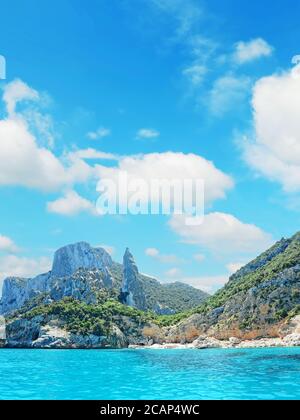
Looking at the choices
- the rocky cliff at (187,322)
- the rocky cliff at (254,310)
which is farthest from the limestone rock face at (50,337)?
the rocky cliff at (254,310)

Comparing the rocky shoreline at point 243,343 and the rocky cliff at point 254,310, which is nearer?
the rocky shoreline at point 243,343

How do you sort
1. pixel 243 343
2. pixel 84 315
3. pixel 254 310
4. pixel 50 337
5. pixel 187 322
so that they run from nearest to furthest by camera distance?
pixel 243 343, pixel 254 310, pixel 50 337, pixel 84 315, pixel 187 322

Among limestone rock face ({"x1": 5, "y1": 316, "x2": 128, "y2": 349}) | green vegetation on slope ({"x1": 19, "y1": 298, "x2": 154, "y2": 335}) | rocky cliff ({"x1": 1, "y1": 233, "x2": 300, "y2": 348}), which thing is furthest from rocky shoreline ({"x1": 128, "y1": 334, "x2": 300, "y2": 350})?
green vegetation on slope ({"x1": 19, "y1": 298, "x2": 154, "y2": 335})

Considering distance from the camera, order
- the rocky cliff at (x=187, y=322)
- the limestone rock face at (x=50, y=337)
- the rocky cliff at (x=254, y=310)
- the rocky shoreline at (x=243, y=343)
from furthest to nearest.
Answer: the limestone rock face at (x=50, y=337) < the rocky cliff at (x=254, y=310) < the rocky cliff at (x=187, y=322) < the rocky shoreline at (x=243, y=343)

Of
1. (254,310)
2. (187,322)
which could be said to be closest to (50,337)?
→ (187,322)

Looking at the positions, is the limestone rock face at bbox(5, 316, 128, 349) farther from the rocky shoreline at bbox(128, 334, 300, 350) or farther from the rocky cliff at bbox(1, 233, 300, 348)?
the rocky shoreline at bbox(128, 334, 300, 350)

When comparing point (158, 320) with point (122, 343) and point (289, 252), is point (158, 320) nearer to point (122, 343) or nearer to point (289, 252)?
point (122, 343)

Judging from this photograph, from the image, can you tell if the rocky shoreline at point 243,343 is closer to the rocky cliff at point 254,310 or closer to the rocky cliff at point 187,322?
the rocky cliff at point 187,322

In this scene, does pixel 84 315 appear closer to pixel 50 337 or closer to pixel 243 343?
pixel 50 337
